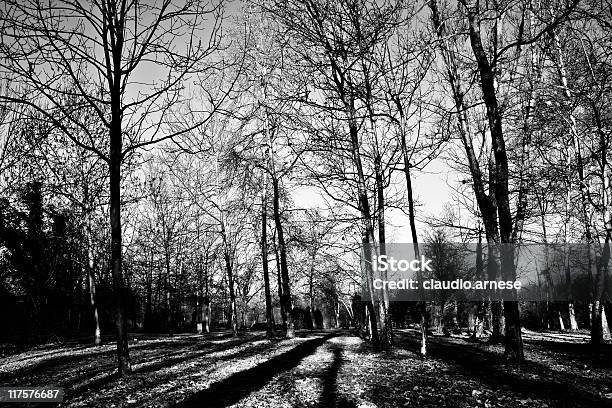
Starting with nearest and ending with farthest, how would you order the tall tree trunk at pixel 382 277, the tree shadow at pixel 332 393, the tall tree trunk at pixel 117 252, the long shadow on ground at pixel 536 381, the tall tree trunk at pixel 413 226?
the tree shadow at pixel 332 393 < the long shadow on ground at pixel 536 381 < the tall tree trunk at pixel 117 252 < the tall tree trunk at pixel 413 226 < the tall tree trunk at pixel 382 277

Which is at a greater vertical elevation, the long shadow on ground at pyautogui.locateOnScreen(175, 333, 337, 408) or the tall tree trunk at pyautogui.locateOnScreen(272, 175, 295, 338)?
the tall tree trunk at pyautogui.locateOnScreen(272, 175, 295, 338)

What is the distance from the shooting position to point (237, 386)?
20.3ft

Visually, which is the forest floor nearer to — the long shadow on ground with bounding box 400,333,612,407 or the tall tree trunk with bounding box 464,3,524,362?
the long shadow on ground with bounding box 400,333,612,407

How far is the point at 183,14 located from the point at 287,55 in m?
3.64

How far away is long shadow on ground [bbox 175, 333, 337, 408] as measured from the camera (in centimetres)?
516

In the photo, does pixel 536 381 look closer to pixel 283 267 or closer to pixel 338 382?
pixel 338 382

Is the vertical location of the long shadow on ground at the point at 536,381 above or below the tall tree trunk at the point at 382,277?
below

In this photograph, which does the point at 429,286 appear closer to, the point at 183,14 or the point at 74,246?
the point at 74,246

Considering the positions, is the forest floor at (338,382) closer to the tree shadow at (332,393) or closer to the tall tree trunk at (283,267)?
the tree shadow at (332,393)

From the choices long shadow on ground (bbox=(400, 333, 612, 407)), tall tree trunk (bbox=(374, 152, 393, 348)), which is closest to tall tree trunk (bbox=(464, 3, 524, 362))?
long shadow on ground (bbox=(400, 333, 612, 407))

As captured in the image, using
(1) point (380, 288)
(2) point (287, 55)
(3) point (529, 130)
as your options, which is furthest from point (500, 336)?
(2) point (287, 55)

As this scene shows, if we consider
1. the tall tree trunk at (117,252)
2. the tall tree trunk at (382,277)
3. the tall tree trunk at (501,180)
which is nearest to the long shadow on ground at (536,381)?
the tall tree trunk at (501,180)

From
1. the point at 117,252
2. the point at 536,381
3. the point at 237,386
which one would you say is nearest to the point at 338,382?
the point at 237,386

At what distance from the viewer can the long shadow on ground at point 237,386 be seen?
516 centimetres
